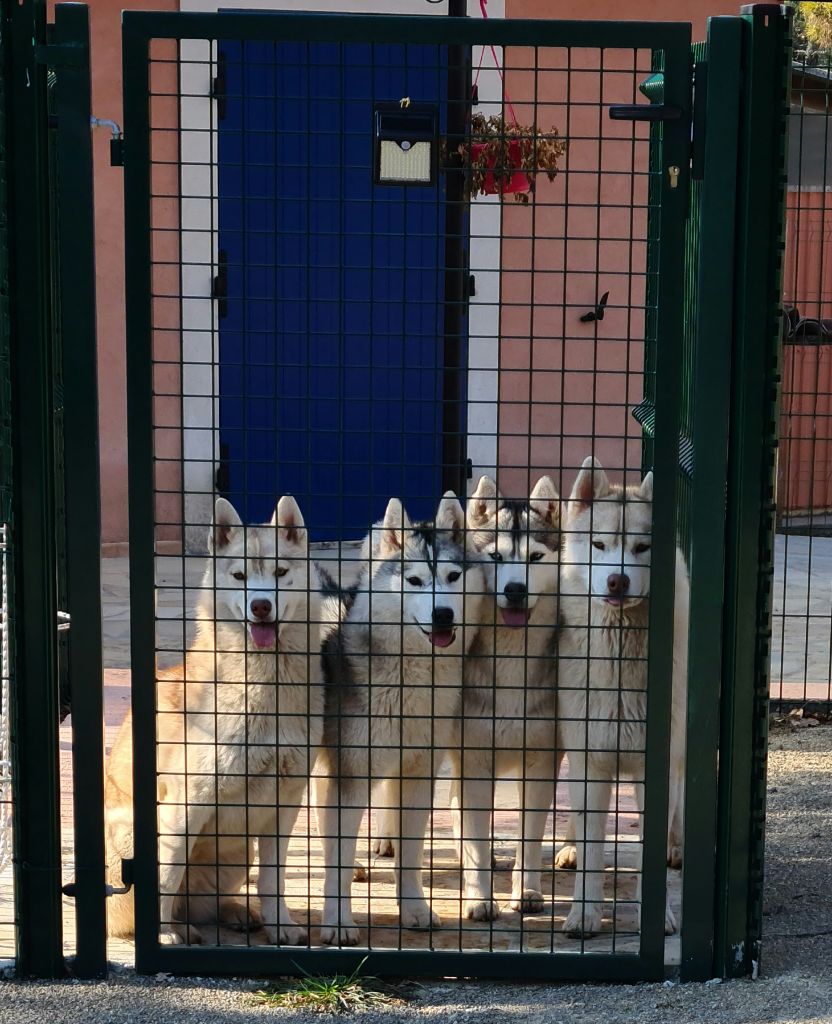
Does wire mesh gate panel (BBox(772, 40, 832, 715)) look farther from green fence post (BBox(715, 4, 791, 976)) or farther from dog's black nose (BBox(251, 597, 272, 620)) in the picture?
dog's black nose (BBox(251, 597, 272, 620))

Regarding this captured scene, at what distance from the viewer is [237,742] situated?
410cm

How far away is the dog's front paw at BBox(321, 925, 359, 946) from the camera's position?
159 inches

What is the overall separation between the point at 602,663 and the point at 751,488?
0.94 m

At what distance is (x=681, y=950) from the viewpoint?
384 centimetres

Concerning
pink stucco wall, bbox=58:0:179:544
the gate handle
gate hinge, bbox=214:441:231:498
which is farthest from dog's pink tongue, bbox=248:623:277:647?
pink stucco wall, bbox=58:0:179:544

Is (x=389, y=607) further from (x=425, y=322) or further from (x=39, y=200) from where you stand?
(x=425, y=322)

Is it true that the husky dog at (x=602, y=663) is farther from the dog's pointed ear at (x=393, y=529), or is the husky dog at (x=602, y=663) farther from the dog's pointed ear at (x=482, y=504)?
the dog's pointed ear at (x=393, y=529)

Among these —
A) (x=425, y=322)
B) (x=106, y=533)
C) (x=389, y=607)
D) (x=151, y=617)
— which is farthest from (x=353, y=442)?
(x=151, y=617)

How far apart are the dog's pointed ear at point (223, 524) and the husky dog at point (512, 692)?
758 mm


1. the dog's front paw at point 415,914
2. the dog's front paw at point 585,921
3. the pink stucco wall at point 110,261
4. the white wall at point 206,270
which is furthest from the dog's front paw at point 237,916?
the pink stucco wall at point 110,261

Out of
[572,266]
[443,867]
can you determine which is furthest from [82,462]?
[572,266]

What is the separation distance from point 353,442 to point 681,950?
5.84 meters

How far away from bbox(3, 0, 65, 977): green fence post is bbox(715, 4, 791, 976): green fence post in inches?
71.7

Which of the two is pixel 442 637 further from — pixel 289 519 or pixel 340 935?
pixel 340 935
